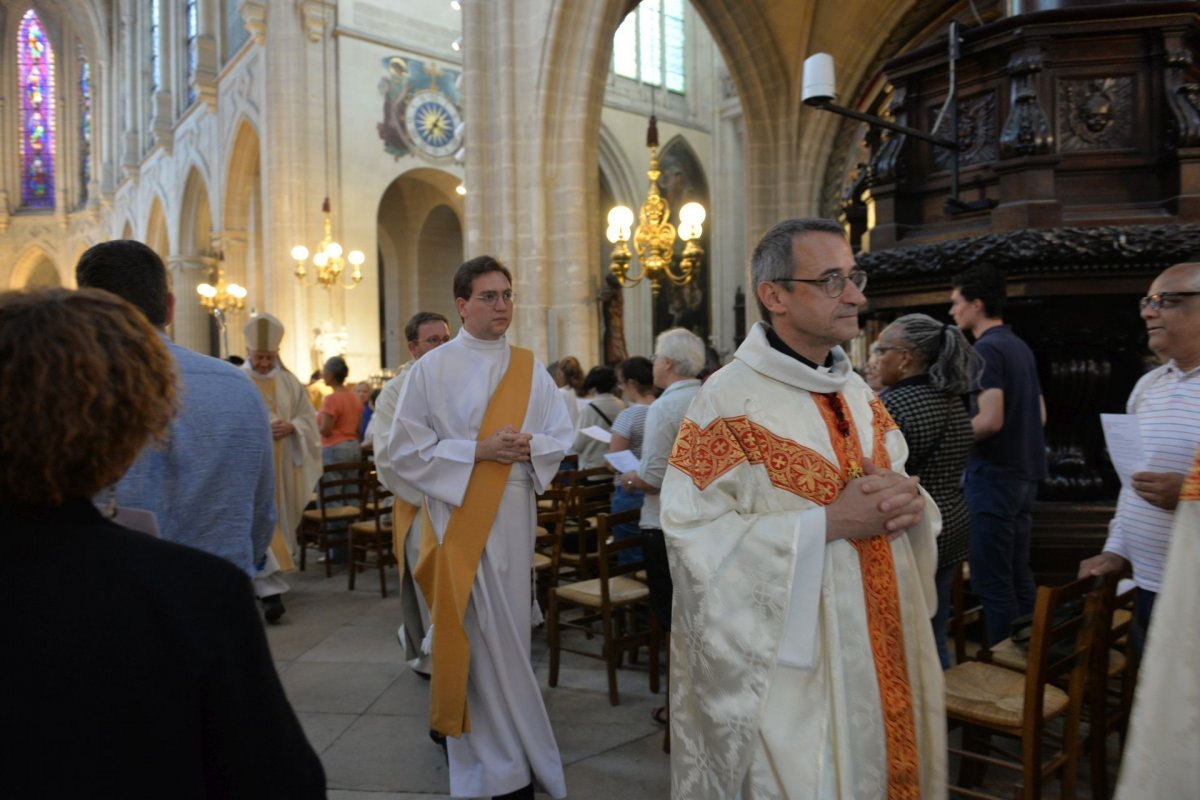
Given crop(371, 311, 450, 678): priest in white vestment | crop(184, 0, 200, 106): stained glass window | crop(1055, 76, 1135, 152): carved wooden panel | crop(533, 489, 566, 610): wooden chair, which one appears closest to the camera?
crop(371, 311, 450, 678): priest in white vestment

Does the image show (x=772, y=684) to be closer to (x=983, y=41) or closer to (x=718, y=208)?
(x=983, y=41)

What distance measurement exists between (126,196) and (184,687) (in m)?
33.5

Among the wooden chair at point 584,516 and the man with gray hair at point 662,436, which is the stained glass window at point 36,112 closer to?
the wooden chair at point 584,516

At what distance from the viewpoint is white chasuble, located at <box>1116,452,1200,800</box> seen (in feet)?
5.74

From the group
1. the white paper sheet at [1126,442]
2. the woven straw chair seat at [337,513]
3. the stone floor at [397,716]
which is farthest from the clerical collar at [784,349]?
the woven straw chair seat at [337,513]

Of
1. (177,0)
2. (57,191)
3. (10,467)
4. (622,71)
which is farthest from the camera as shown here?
(57,191)

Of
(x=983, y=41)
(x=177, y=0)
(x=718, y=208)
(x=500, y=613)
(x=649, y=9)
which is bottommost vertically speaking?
(x=500, y=613)

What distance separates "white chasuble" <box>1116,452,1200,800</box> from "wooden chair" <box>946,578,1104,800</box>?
494mm

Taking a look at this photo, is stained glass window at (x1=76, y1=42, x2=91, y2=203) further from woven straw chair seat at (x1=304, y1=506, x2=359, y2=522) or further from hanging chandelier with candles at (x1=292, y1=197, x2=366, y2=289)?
woven straw chair seat at (x1=304, y1=506, x2=359, y2=522)

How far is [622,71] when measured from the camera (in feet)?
68.0

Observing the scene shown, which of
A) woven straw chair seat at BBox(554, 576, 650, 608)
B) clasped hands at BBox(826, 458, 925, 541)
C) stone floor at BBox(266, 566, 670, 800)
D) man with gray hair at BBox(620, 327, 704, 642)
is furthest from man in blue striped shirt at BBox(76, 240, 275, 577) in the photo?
woven straw chair seat at BBox(554, 576, 650, 608)

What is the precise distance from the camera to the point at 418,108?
60.5ft

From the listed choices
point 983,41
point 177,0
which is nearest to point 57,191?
point 177,0

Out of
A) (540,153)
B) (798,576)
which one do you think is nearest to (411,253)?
(540,153)
